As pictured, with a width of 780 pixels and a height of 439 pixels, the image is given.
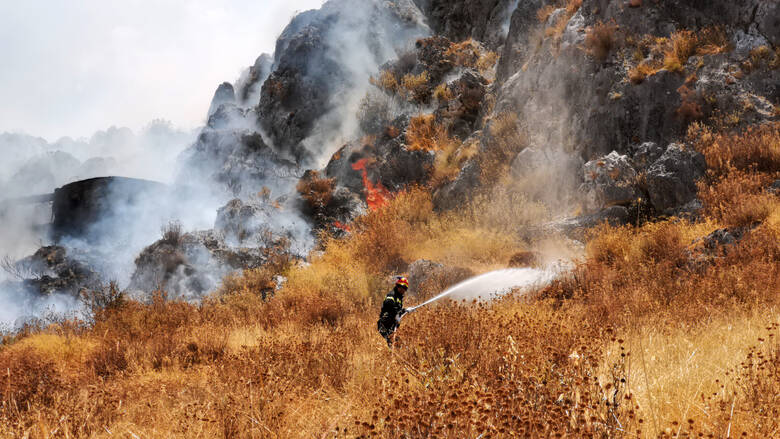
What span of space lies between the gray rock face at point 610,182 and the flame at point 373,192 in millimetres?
6363

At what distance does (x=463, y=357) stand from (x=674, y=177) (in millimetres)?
6326

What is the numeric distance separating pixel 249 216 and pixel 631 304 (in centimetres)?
1123

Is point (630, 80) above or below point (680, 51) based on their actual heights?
below

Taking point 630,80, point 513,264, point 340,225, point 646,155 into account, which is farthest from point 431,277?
point 340,225

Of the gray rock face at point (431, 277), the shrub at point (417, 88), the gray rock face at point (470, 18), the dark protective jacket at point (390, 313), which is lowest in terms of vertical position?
the gray rock face at point (431, 277)

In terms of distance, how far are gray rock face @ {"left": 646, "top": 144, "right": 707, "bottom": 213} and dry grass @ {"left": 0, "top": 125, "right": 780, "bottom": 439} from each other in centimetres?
31

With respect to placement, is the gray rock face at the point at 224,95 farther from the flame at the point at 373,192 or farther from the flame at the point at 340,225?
the flame at the point at 340,225

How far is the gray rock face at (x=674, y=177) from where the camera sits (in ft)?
25.0

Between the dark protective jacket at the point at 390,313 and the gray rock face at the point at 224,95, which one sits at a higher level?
the gray rock face at the point at 224,95

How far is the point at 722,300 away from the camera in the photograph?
4605 mm

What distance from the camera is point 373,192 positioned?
14.7 metres

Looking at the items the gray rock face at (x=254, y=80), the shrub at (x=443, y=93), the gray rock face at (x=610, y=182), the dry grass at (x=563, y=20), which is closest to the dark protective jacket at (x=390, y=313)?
the gray rock face at (x=610, y=182)

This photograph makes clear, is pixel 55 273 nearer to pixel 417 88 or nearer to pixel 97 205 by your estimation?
pixel 97 205

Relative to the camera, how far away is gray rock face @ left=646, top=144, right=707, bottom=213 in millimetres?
7605
